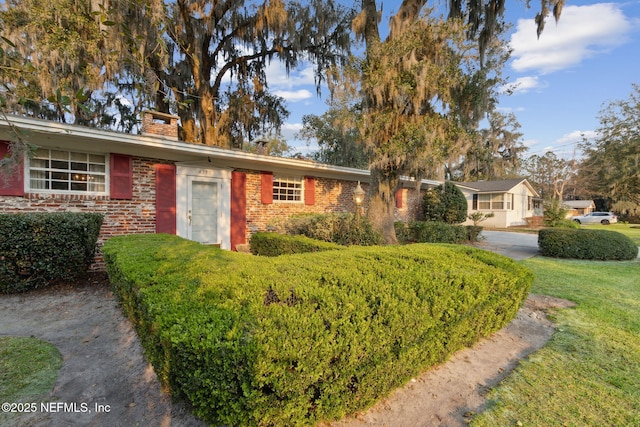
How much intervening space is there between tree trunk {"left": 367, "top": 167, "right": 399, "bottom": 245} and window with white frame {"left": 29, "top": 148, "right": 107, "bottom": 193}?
6.94 metres

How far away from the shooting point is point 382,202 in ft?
30.4

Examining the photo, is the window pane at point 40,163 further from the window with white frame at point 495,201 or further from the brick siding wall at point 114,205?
the window with white frame at point 495,201

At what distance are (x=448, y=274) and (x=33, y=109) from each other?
48.8ft

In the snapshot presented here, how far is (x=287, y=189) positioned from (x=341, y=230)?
2.86 m

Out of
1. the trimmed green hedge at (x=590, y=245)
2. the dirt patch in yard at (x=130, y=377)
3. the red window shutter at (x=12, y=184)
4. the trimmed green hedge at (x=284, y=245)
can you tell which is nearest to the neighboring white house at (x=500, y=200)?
the trimmed green hedge at (x=590, y=245)

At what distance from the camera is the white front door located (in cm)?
752

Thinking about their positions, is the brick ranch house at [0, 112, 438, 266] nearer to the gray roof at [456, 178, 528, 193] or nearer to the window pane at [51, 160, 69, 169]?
the window pane at [51, 160, 69, 169]

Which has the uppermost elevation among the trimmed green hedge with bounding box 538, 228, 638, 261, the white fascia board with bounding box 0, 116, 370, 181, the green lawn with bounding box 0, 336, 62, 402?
the white fascia board with bounding box 0, 116, 370, 181

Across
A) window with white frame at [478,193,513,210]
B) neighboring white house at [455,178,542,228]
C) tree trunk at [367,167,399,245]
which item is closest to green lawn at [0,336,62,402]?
tree trunk at [367,167,399,245]

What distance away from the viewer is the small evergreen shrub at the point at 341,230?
24.4ft

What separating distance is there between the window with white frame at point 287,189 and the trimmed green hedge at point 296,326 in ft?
20.3

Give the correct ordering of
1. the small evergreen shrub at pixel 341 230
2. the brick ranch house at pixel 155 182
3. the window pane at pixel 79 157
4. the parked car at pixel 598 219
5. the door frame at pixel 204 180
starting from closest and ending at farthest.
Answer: the brick ranch house at pixel 155 182 < the window pane at pixel 79 157 < the door frame at pixel 204 180 < the small evergreen shrub at pixel 341 230 < the parked car at pixel 598 219

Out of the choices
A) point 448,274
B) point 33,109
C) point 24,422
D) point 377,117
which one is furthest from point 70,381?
point 33,109

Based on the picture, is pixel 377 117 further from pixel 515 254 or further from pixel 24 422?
pixel 24 422
